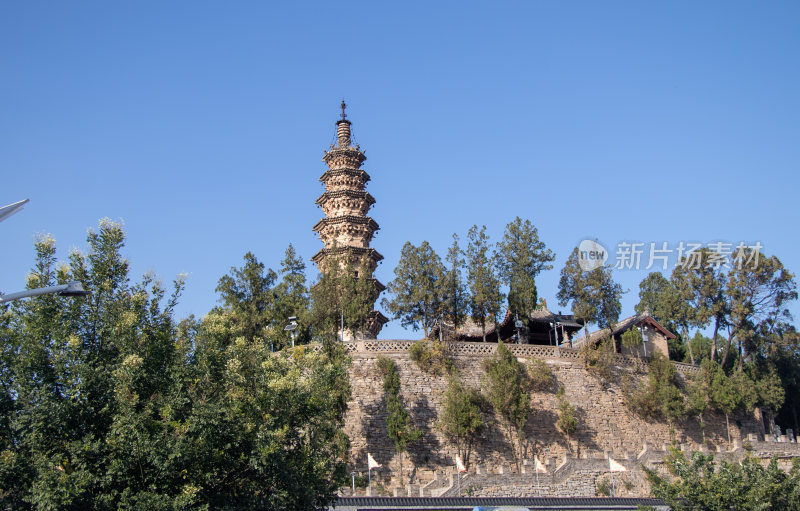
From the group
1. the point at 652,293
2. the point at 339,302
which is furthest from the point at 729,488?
the point at 652,293

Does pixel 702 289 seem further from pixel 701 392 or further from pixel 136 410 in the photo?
pixel 136 410

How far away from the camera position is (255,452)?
15289mm

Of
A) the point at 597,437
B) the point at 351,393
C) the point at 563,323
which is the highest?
the point at 563,323

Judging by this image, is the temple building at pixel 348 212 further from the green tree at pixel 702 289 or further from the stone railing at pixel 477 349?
the green tree at pixel 702 289

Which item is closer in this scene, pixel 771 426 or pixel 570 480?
pixel 570 480

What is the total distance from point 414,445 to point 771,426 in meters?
20.9

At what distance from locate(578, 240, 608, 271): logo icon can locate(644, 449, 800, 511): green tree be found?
59.2ft

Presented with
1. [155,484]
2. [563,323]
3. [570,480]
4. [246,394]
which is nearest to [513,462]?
[570,480]

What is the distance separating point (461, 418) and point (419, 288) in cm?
729

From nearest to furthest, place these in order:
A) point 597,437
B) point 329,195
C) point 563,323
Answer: point 597,437 < point 563,323 < point 329,195

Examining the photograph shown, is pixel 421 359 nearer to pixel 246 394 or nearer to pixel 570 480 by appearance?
pixel 570 480

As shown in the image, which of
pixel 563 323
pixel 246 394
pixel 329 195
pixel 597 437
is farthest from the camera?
pixel 329 195

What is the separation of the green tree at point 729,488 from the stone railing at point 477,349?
554 inches

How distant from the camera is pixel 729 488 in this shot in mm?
18688
